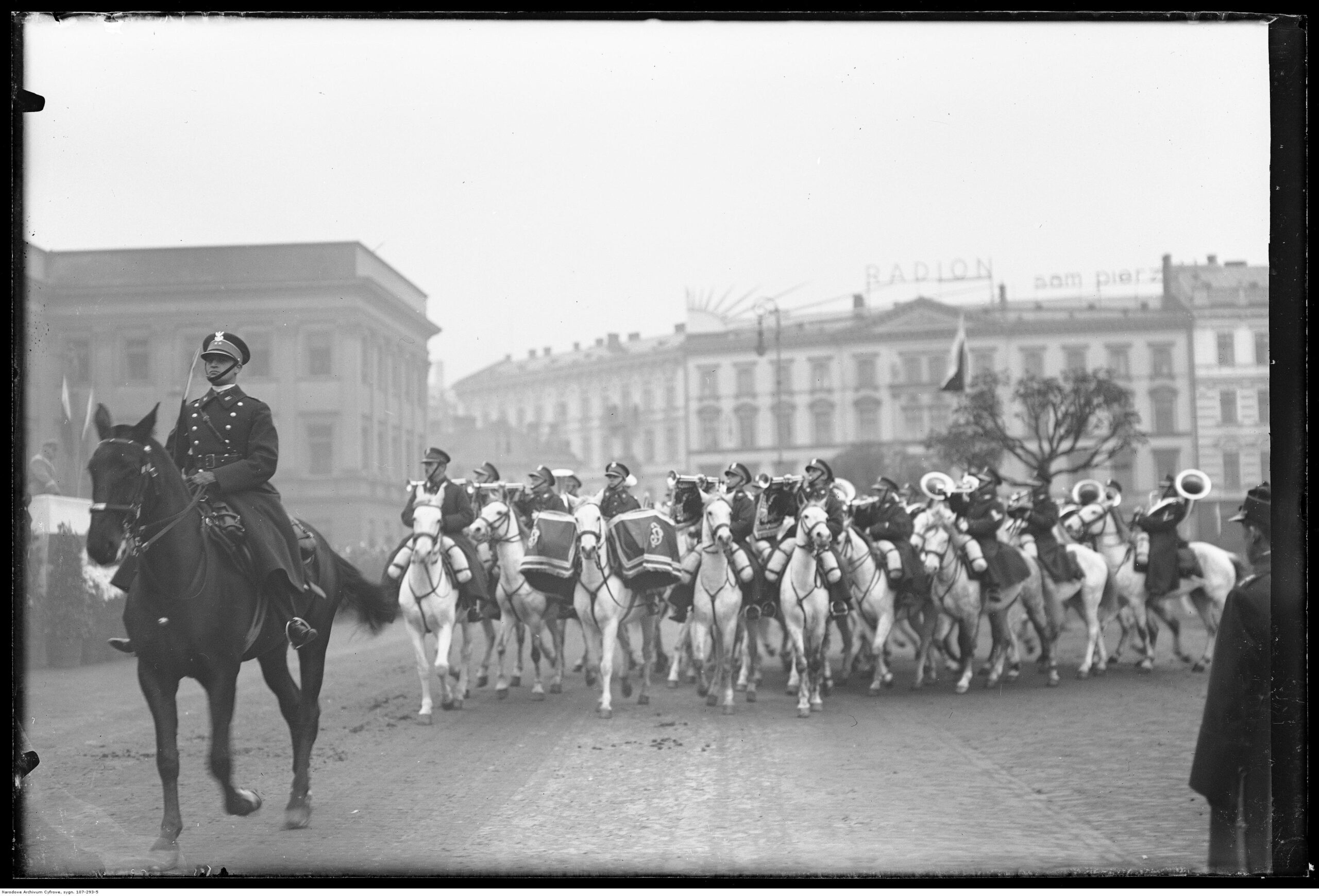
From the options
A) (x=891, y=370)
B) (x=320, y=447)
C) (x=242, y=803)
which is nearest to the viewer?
(x=242, y=803)

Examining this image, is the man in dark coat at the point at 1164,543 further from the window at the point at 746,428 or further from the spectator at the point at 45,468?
the window at the point at 746,428

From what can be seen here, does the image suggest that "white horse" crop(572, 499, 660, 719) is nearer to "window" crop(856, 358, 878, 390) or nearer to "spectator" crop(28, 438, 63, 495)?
"spectator" crop(28, 438, 63, 495)

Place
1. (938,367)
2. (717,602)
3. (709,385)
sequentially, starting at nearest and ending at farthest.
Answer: (717,602), (709,385), (938,367)

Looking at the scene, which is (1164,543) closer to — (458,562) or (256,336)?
(458,562)

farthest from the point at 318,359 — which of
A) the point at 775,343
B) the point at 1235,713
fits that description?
the point at 775,343

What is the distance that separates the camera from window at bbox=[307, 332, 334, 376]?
488 inches

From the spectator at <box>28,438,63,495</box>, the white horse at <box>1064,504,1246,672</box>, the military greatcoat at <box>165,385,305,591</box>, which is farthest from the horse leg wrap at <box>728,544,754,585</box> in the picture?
the spectator at <box>28,438,63,495</box>

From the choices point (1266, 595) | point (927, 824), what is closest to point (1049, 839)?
A: point (927, 824)

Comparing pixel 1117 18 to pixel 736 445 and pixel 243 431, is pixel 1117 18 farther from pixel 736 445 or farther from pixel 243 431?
pixel 736 445

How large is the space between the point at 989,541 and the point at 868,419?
33.3 m

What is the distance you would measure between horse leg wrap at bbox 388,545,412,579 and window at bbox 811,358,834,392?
33021mm

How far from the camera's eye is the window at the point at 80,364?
1189 centimetres

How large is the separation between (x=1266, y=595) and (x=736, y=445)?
123 ft

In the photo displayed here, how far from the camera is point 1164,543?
59.5 ft
